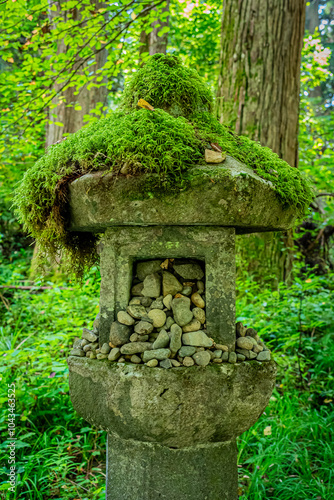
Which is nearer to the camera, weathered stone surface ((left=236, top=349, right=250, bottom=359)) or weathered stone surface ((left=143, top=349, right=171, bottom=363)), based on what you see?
weathered stone surface ((left=143, top=349, right=171, bottom=363))

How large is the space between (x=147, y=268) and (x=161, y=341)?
0.32 m

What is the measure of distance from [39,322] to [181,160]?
3.39m

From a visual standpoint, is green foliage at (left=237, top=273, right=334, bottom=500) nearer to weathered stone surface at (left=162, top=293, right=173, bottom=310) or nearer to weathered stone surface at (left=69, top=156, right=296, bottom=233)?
weathered stone surface at (left=162, top=293, right=173, bottom=310)

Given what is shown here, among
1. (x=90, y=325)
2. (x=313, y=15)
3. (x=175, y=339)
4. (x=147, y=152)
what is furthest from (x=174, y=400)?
(x=313, y=15)

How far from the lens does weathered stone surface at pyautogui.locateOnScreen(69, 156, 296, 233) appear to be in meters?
1.27

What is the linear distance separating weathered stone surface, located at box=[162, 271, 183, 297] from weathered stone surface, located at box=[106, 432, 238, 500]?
60 cm

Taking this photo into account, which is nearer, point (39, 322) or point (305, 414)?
point (305, 414)

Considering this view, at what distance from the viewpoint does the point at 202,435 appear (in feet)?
4.55

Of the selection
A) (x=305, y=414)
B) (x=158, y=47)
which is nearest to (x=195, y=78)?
(x=305, y=414)

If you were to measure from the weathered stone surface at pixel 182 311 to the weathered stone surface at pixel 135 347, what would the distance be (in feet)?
0.47

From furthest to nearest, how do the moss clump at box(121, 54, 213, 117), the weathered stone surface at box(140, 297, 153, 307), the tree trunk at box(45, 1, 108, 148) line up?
the tree trunk at box(45, 1, 108, 148), the moss clump at box(121, 54, 213, 117), the weathered stone surface at box(140, 297, 153, 307)

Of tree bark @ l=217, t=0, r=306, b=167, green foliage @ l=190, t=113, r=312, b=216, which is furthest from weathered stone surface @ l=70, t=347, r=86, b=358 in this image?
tree bark @ l=217, t=0, r=306, b=167

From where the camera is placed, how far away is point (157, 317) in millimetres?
1415

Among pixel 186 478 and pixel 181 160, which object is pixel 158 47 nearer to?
pixel 181 160
